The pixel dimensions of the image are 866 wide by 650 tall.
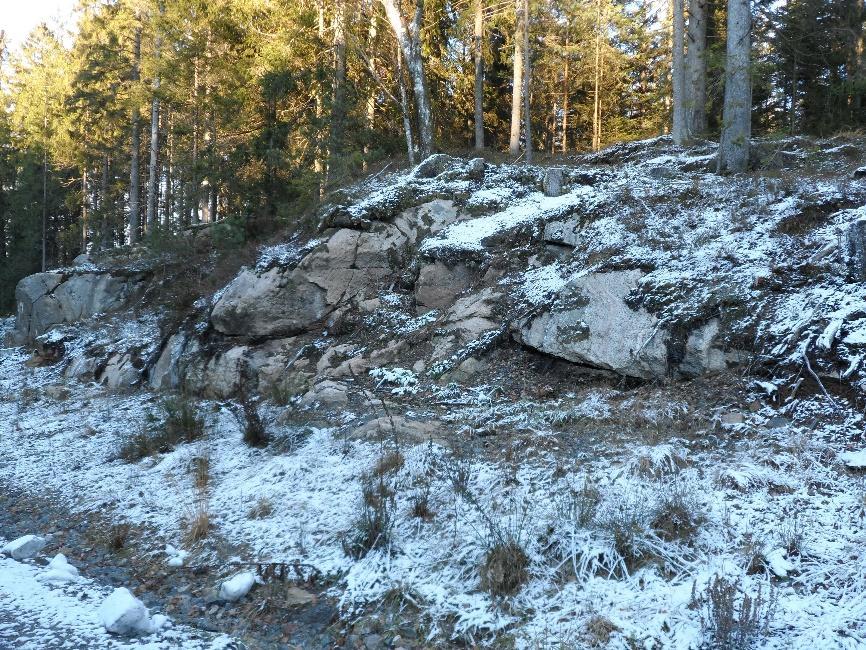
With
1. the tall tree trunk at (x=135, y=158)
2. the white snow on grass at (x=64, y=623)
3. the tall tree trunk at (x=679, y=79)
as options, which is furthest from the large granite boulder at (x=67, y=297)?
the tall tree trunk at (x=679, y=79)

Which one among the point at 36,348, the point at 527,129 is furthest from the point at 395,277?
the point at 36,348

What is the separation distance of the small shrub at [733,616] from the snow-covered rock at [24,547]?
6.07 m

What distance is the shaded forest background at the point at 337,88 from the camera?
599 inches

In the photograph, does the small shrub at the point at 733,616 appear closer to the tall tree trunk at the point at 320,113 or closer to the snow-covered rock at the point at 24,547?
the snow-covered rock at the point at 24,547

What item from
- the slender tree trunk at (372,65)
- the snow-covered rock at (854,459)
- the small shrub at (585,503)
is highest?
the slender tree trunk at (372,65)

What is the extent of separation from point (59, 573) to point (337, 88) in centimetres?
1425

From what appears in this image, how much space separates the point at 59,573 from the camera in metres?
4.94

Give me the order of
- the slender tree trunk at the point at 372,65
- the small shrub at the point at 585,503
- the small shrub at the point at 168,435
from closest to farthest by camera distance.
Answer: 1. the small shrub at the point at 585,503
2. the small shrub at the point at 168,435
3. the slender tree trunk at the point at 372,65

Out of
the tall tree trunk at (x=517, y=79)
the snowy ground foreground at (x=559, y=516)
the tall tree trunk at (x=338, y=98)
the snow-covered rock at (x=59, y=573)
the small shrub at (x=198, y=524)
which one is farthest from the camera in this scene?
the tall tree trunk at (x=517, y=79)

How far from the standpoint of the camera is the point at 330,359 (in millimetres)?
9812

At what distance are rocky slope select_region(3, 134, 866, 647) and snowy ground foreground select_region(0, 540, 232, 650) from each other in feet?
3.60

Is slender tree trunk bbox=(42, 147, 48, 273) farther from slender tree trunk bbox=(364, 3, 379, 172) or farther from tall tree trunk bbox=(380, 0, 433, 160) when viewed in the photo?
tall tree trunk bbox=(380, 0, 433, 160)

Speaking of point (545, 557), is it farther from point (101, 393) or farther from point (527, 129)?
point (527, 129)

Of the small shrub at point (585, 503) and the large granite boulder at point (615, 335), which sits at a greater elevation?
the large granite boulder at point (615, 335)
